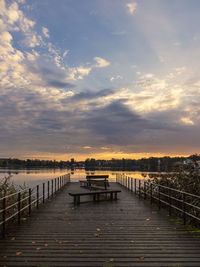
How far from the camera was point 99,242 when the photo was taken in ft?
19.1

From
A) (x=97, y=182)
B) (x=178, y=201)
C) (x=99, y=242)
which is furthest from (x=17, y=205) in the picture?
(x=178, y=201)

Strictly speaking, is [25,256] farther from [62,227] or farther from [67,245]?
[62,227]

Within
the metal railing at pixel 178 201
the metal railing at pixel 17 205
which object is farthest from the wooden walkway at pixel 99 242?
the metal railing at pixel 178 201

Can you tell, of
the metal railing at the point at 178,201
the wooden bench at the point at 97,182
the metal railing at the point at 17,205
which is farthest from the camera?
the wooden bench at the point at 97,182

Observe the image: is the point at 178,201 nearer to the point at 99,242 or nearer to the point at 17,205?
the point at 99,242

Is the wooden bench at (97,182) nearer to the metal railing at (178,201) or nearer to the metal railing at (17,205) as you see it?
the metal railing at (178,201)

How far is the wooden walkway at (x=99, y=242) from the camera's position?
4.72 m

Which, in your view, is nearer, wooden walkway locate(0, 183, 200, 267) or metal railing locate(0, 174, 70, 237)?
wooden walkway locate(0, 183, 200, 267)

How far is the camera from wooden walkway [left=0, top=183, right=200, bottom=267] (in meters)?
4.72

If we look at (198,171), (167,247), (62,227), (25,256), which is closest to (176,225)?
(167,247)

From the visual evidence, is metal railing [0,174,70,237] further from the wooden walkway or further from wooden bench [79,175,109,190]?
wooden bench [79,175,109,190]

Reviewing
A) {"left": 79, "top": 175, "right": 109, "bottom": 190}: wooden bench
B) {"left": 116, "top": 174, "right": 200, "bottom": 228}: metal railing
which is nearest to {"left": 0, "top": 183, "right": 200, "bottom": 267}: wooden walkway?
{"left": 116, "top": 174, "right": 200, "bottom": 228}: metal railing

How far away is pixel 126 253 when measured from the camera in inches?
202

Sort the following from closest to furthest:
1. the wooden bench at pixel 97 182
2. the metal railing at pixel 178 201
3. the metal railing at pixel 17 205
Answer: the metal railing at pixel 17 205
the metal railing at pixel 178 201
the wooden bench at pixel 97 182
